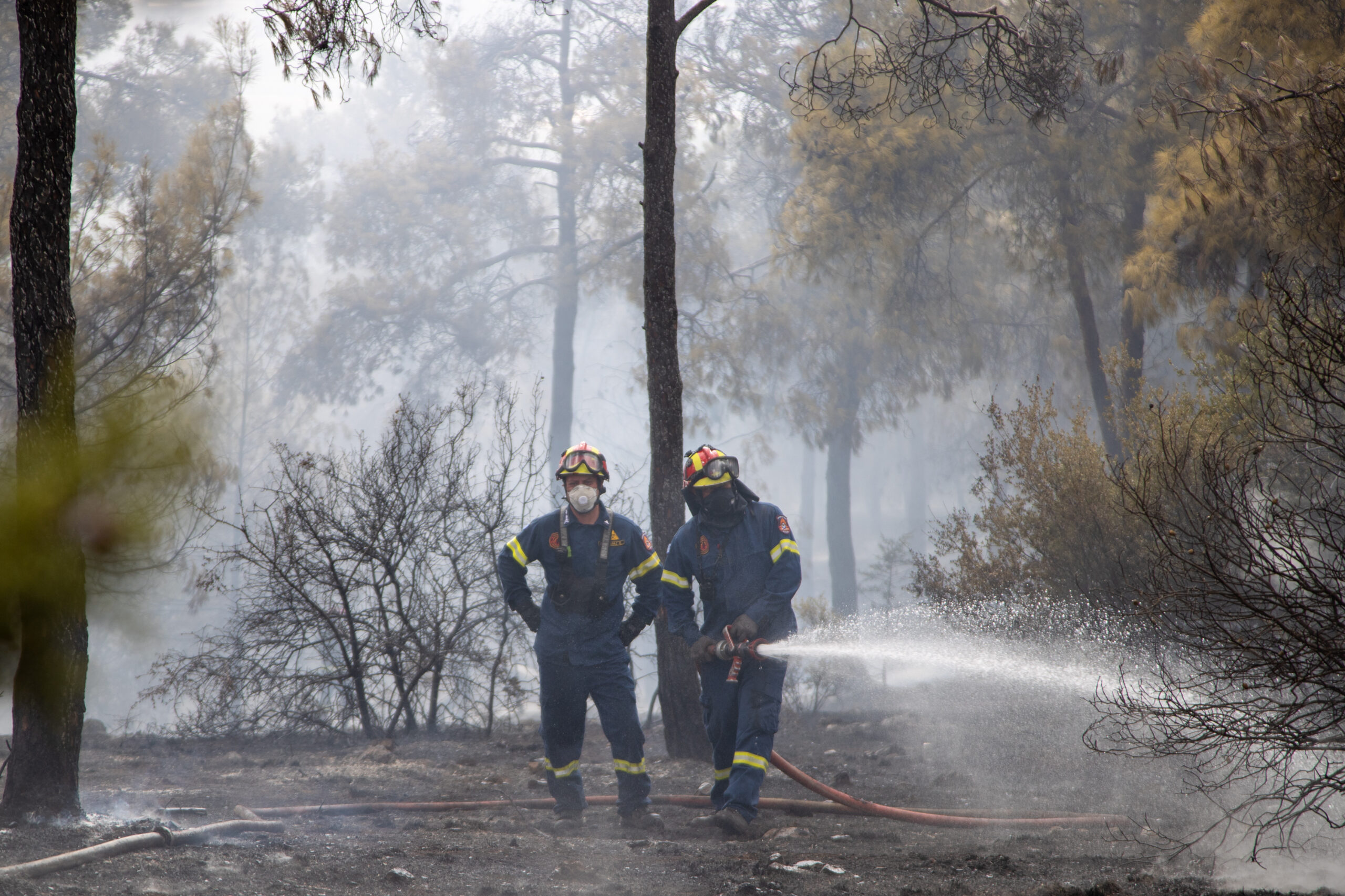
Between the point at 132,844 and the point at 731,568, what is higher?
the point at 731,568

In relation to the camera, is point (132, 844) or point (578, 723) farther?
point (578, 723)

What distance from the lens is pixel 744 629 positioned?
5043mm

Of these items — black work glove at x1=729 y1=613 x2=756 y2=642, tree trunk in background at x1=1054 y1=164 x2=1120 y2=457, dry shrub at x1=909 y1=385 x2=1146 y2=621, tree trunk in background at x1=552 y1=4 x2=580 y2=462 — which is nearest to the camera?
black work glove at x1=729 y1=613 x2=756 y2=642

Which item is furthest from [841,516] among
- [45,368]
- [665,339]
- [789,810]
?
[45,368]

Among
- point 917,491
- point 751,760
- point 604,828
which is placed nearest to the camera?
point 751,760

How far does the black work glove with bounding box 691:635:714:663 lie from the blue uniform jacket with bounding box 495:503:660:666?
379 millimetres

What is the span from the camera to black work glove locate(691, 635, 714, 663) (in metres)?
5.22

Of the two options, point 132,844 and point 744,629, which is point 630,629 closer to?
point 744,629

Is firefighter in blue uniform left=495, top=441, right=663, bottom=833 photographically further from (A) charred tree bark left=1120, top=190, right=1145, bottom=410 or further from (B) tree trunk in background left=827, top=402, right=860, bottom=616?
(B) tree trunk in background left=827, top=402, right=860, bottom=616

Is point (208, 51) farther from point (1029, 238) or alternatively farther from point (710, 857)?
point (710, 857)

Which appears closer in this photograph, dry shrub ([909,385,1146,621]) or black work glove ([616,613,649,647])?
black work glove ([616,613,649,647])

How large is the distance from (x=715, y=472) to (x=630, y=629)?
1010 millimetres

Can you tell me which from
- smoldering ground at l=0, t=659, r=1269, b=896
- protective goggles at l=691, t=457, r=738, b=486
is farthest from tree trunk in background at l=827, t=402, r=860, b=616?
protective goggles at l=691, t=457, r=738, b=486

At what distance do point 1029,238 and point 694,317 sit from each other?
774 cm
